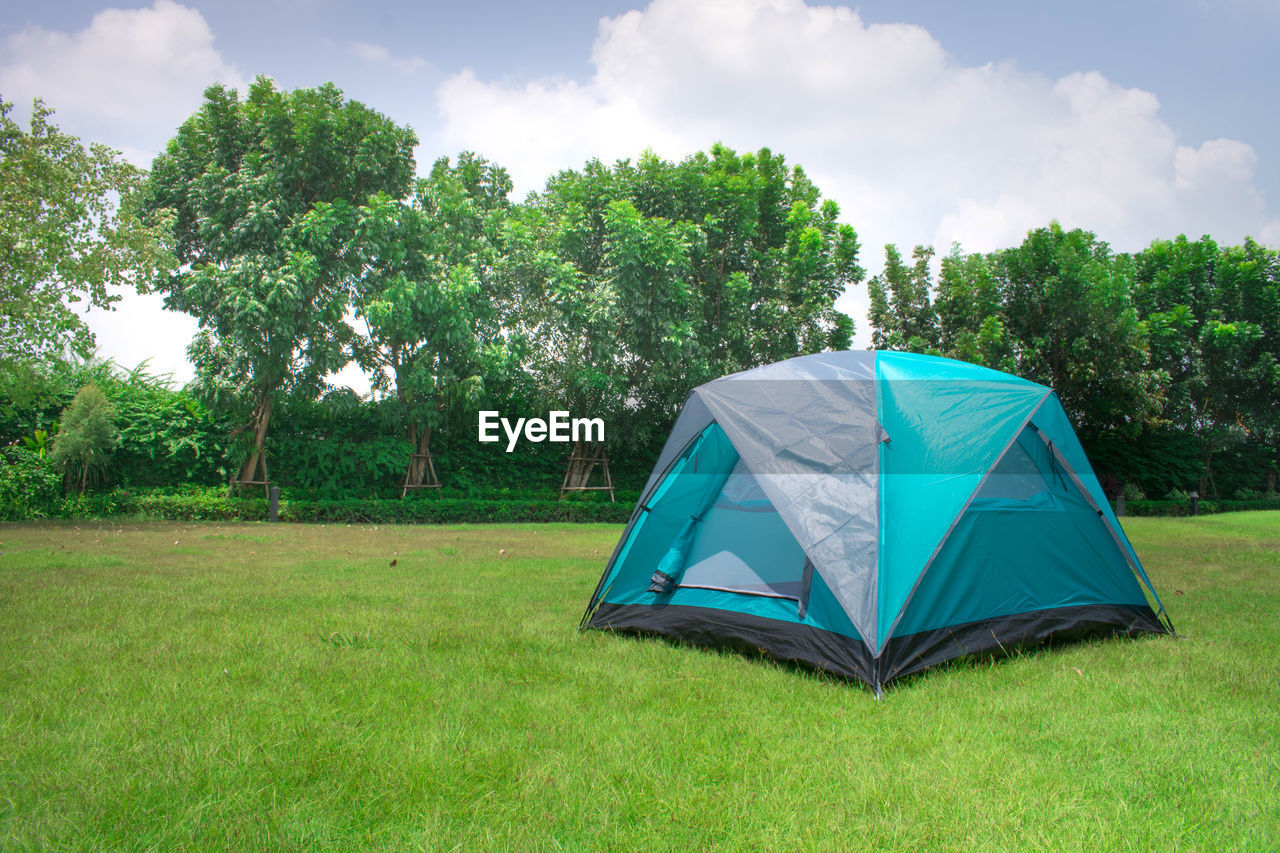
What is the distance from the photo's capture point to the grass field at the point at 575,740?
8.02 feet

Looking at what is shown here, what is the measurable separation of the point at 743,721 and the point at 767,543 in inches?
60.0

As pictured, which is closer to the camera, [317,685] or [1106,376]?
[317,685]

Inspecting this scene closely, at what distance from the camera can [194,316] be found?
15.7m

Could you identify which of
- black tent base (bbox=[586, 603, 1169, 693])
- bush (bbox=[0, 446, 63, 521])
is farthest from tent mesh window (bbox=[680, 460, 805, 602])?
bush (bbox=[0, 446, 63, 521])

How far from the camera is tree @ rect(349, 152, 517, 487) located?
1575cm

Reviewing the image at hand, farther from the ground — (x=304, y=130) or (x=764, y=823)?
(x=304, y=130)

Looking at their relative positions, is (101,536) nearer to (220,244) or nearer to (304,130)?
(220,244)

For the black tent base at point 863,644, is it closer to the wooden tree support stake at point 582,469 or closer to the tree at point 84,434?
the wooden tree support stake at point 582,469

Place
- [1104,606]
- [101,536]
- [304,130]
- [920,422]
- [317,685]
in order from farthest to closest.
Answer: [304,130]
[101,536]
[1104,606]
[920,422]
[317,685]

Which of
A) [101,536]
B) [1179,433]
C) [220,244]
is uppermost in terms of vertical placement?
[220,244]

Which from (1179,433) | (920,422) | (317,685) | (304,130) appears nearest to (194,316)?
(304,130)

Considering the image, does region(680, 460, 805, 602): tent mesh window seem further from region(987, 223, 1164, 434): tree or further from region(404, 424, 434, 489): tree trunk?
region(987, 223, 1164, 434): tree

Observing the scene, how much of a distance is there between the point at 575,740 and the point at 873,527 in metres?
2.01

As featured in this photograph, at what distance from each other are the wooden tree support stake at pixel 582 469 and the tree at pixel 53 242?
9.32 meters
